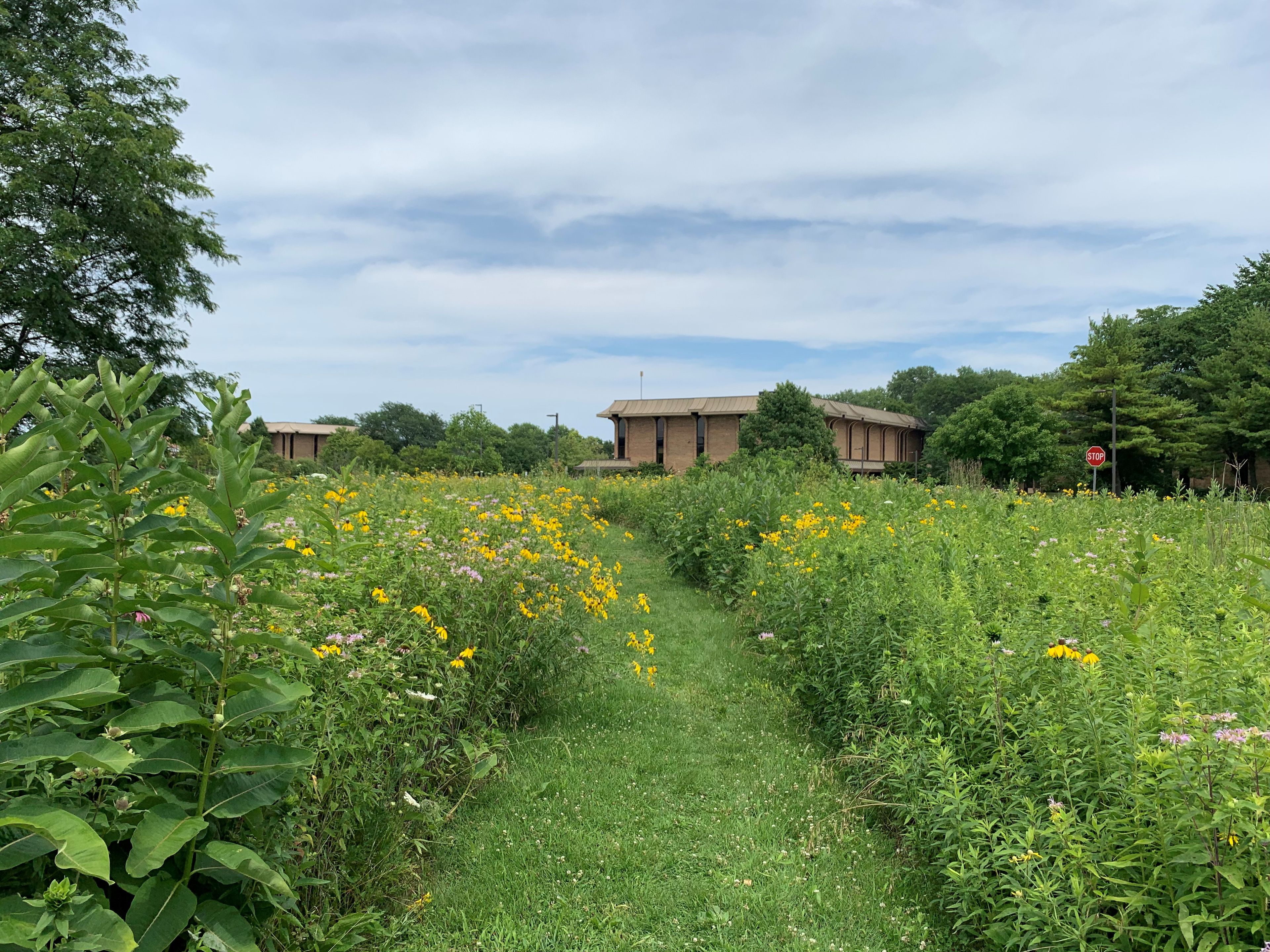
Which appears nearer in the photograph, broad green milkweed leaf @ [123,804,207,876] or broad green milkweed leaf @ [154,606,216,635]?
broad green milkweed leaf @ [123,804,207,876]

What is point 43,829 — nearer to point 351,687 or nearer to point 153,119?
point 351,687

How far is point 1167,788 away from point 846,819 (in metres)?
1.72

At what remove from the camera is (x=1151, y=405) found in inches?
1368

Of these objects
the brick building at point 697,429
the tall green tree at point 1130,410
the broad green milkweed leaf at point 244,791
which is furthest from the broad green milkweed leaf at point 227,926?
the brick building at point 697,429

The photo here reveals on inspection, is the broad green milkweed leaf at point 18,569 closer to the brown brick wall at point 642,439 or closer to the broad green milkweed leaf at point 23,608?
the broad green milkweed leaf at point 23,608

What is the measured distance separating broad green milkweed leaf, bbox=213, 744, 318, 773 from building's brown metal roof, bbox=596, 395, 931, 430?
1565 inches

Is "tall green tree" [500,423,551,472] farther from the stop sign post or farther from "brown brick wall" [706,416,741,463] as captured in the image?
the stop sign post

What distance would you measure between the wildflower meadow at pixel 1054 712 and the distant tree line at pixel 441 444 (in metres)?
7.84

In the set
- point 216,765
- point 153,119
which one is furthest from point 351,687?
point 153,119

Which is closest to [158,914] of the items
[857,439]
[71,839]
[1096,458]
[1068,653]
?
[71,839]

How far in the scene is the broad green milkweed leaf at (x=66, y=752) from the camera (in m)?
1.35

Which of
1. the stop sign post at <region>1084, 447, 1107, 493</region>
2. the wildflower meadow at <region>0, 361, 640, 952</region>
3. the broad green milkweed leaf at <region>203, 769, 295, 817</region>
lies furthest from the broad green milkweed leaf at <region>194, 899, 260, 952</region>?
the stop sign post at <region>1084, 447, 1107, 493</region>

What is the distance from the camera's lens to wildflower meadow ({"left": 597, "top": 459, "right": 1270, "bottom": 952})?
1.97m

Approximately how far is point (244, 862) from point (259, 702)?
0.36 meters
